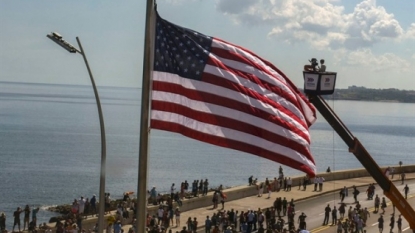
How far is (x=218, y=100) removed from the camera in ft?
34.6

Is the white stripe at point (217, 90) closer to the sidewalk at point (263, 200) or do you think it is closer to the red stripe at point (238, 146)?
the red stripe at point (238, 146)

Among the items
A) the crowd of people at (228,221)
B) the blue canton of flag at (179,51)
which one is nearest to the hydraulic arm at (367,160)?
the blue canton of flag at (179,51)

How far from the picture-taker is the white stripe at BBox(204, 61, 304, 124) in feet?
34.7

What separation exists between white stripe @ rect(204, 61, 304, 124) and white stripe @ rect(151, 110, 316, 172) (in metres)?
0.68

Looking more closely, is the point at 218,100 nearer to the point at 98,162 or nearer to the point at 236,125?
the point at 236,125

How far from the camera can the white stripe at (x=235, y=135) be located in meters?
10.4

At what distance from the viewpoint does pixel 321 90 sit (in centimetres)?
1708

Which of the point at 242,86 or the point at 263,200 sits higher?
the point at 242,86

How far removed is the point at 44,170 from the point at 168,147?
4458 cm

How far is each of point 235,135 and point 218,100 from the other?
559 millimetres

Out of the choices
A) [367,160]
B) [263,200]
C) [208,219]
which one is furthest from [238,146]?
[263,200]

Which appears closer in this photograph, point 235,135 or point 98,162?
point 235,135

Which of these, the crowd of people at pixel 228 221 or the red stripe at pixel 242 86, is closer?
the red stripe at pixel 242 86

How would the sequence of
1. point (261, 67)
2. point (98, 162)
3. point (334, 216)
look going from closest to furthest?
point (261, 67) → point (334, 216) → point (98, 162)
